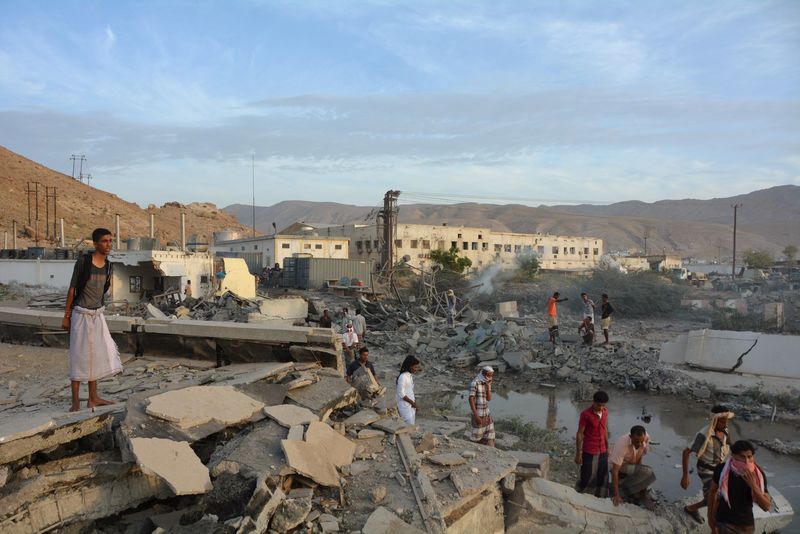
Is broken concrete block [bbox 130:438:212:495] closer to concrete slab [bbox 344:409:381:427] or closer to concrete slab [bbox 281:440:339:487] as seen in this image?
concrete slab [bbox 281:440:339:487]

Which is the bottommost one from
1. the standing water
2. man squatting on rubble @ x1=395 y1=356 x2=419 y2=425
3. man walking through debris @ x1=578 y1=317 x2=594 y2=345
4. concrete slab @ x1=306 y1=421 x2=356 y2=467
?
the standing water

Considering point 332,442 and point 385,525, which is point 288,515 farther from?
point 332,442

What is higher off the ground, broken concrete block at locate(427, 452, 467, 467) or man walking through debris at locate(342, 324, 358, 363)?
broken concrete block at locate(427, 452, 467, 467)

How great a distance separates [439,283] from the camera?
25.0 m

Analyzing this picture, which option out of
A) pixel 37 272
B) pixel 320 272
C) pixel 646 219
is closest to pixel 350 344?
pixel 37 272

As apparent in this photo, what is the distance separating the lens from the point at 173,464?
11.1 feet

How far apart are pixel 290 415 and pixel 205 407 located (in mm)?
630

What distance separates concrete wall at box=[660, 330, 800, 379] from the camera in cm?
1080

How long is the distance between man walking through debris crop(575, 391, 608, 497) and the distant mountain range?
93569 mm

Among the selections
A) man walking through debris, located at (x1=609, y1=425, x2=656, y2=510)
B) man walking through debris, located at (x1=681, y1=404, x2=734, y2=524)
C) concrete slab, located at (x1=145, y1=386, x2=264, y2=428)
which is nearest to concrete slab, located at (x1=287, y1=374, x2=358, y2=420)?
concrete slab, located at (x1=145, y1=386, x2=264, y2=428)

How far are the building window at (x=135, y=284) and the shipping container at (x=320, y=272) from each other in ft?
37.7

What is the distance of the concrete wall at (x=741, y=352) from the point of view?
1080 cm

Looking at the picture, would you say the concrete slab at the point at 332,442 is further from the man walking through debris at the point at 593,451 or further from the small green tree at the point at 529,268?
the small green tree at the point at 529,268

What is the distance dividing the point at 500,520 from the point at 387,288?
22.4m
